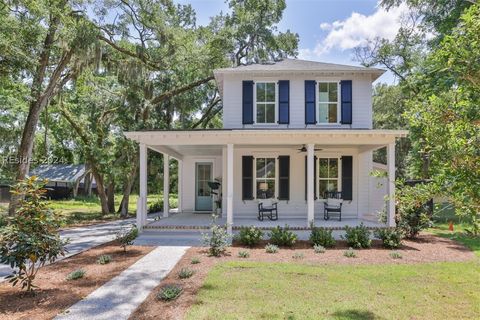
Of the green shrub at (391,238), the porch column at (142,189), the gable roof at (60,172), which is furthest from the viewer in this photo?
the gable roof at (60,172)

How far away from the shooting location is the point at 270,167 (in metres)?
13.3

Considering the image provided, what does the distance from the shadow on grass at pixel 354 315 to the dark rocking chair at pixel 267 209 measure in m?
7.19

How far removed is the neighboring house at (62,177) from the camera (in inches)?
1292

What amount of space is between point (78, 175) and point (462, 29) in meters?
35.2

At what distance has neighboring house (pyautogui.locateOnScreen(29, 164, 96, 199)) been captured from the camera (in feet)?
108

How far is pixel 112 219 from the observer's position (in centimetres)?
1775

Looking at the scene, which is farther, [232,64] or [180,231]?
[232,64]

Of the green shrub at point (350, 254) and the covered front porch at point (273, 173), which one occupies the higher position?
the covered front porch at point (273, 173)

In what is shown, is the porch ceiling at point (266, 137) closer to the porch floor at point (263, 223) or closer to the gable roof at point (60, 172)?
the porch floor at point (263, 223)

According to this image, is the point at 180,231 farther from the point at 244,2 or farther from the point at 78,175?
the point at 78,175

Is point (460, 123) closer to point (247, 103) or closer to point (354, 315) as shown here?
point (354, 315)

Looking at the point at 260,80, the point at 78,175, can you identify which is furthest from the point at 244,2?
the point at 78,175

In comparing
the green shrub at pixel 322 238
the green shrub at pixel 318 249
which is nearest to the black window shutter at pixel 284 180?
the green shrub at pixel 322 238

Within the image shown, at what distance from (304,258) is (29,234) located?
5612 mm
